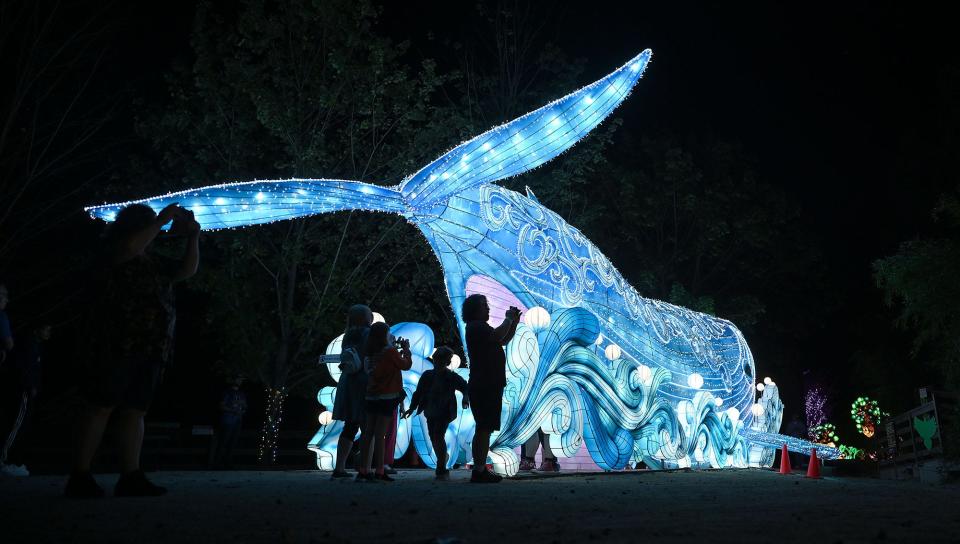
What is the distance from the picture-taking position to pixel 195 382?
2081 cm

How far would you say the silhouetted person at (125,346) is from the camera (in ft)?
18.3

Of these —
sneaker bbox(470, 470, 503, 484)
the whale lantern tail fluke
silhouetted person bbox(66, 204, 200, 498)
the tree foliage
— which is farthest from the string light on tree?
silhouetted person bbox(66, 204, 200, 498)

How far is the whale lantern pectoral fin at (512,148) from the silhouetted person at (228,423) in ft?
20.9

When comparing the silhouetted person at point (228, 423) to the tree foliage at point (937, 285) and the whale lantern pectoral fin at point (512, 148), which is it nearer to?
the whale lantern pectoral fin at point (512, 148)

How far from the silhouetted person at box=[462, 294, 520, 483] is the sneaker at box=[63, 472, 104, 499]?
340cm

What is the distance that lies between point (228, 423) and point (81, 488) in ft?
30.5

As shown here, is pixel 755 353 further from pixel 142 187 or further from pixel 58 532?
pixel 58 532

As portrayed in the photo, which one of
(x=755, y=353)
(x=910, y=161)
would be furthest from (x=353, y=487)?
(x=755, y=353)

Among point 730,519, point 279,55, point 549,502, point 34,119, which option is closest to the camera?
point 730,519

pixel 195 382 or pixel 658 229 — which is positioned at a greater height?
pixel 658 229

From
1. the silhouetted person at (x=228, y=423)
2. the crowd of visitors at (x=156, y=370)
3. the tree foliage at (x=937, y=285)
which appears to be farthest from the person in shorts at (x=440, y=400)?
the tree foliage at (x=937, y=285)

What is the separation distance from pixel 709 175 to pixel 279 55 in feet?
53.2

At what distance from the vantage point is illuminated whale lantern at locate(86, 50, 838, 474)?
9.44 meters

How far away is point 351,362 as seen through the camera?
902 cm
